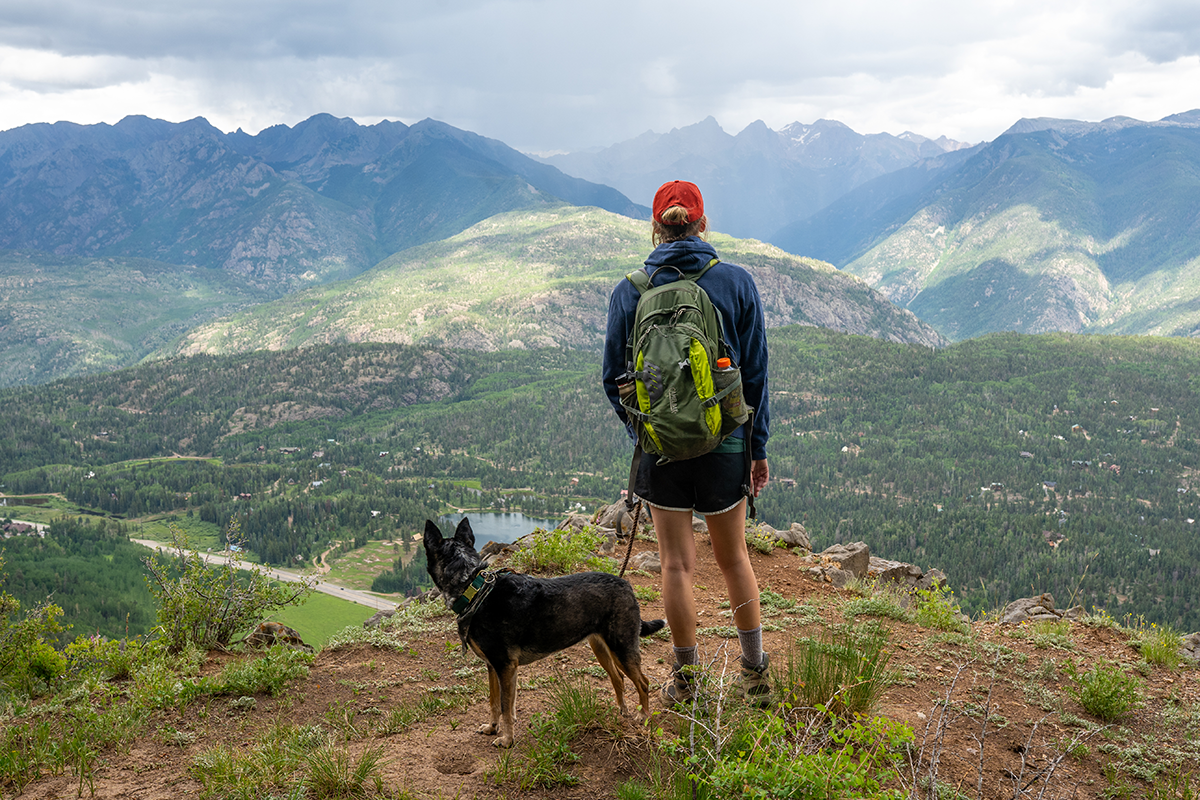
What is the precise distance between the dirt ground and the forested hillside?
81769mm

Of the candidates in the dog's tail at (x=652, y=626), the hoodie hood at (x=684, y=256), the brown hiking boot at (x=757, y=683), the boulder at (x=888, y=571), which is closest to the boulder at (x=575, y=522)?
the boulder at (x=888, y=571)

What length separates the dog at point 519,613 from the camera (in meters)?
4.66

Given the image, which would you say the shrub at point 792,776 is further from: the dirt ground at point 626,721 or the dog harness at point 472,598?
the dog harness at point 472,598

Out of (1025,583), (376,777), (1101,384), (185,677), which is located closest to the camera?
(376,777)

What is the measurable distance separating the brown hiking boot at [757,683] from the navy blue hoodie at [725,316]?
63.9 inches

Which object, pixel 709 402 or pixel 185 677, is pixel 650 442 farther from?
pixel 185 677

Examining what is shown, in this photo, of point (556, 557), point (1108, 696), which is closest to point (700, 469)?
point (1108, 696)

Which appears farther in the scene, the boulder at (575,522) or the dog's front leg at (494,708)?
the boulder at (575,522)

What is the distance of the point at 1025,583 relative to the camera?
264 feet


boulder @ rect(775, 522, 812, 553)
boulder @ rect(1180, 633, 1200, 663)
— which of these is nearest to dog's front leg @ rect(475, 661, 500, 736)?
boulder @ rect(1180, 633, 1200, 663)

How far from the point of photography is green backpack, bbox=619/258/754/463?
439cm

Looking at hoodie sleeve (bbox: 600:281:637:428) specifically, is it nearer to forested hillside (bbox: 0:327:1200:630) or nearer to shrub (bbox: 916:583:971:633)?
shrub (bbox: 916:583:971:633)

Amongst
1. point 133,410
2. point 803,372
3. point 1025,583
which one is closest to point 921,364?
point 803,372

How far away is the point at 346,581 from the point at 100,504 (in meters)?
74.6
